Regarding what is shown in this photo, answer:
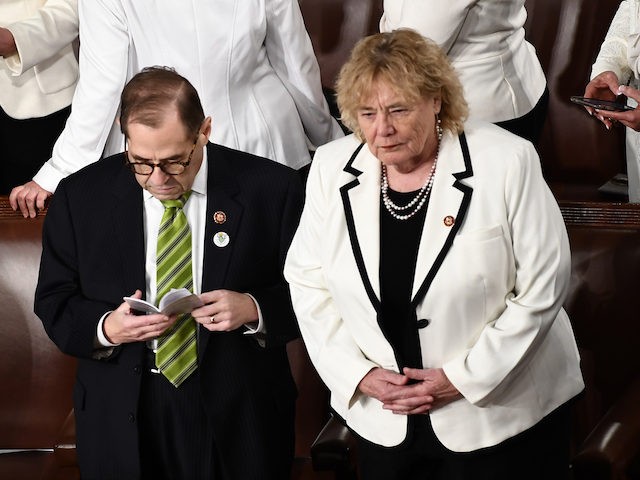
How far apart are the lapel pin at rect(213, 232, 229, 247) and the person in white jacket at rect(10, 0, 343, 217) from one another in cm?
64

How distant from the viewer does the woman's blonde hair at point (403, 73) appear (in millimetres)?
2416

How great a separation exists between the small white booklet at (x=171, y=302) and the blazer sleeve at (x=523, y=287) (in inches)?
22.2

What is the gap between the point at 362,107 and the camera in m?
2.47

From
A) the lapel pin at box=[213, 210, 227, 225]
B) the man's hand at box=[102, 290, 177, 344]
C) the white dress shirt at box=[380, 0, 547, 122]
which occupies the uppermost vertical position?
the white dress shirt at box=[380, 0, 547, 122]

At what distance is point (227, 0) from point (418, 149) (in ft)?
3.11

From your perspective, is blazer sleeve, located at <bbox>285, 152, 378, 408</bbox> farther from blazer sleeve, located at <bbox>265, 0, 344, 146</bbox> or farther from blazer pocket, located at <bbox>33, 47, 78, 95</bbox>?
blazer pocket, located at <bbox>33, 47, 78, 95</bbox>

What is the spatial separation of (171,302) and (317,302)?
13.2 inches

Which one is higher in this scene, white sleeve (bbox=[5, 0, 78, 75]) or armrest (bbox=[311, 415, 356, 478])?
white sleeve (bbox=[5, 0, 78, 75])

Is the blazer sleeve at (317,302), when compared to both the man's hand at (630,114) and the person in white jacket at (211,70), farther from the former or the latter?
the man's hand at (630,114)

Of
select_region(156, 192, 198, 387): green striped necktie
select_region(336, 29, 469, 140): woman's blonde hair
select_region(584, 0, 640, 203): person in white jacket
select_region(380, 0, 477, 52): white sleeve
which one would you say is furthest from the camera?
select_region(584, 0, 640, 203): person in white jacket

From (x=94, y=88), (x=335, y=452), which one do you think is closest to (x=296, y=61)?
(x=94, y=88)

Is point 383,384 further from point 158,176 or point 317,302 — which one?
point 158,176

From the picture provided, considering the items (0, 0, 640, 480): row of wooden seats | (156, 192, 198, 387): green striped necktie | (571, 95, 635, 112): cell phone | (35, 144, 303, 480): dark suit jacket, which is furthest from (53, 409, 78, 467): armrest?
(571, 95, 635, 112): cell phone

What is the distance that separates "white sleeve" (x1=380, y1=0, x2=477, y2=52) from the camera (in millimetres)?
3057
